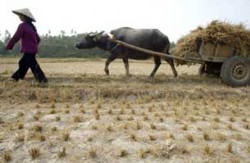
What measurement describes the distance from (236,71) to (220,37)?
97 cm

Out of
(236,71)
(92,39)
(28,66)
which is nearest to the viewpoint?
(28,66)

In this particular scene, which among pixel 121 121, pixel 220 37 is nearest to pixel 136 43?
pixel 220 37

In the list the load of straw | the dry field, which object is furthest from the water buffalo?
the dry field

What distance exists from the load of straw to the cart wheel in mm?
282

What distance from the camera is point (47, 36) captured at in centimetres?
3875

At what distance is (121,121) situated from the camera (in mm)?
6719

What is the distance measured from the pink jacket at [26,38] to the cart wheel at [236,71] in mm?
4729

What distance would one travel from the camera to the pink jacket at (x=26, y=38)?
8992 millimetres

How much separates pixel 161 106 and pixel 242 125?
5.71 feet

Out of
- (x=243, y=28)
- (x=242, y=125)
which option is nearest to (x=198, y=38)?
(x=243, y=28)

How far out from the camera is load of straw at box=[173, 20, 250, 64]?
33.3ft

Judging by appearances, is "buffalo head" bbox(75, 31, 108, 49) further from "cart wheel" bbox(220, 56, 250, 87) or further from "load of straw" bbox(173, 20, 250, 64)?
"cart wheel" bbox(220, 56, 250, 87)

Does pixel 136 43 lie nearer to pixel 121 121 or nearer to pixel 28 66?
pixel 28 66

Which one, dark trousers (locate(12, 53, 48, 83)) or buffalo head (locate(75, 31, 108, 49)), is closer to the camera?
dark trousers (locate(12, 53, 48, 83))
